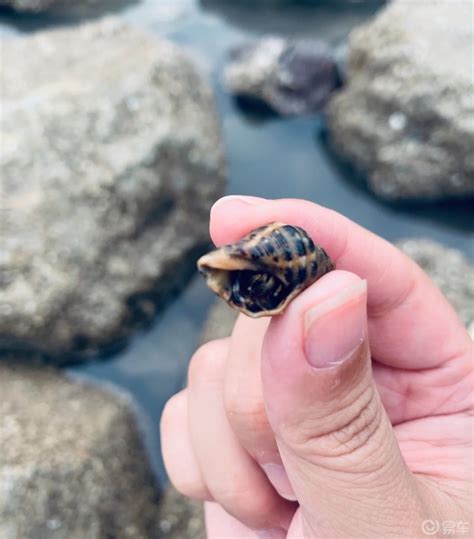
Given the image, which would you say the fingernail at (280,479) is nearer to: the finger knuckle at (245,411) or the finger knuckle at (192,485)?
the finger knuckle at (245,411)

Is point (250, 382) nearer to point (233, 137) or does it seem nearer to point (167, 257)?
point (167, 257)

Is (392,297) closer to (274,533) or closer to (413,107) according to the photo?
(274,533)

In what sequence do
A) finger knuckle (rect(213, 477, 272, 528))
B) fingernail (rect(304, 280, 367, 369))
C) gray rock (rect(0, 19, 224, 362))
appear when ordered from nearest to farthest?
fingernail (rect(304, 280, 367, 369)) < finger knuckle (rect(213, 477, 272, 528)) < gray rock (rect(0, 19, 224, 362))

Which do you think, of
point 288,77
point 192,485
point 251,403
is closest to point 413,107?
point 288,77

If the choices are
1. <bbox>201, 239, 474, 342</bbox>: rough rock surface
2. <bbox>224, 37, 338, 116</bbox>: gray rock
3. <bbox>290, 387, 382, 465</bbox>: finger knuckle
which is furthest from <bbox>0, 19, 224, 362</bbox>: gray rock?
<bbox>290, 387, 382, 465</bbox>: finger knuckle

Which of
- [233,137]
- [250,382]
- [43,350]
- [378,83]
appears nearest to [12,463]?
[43,350]

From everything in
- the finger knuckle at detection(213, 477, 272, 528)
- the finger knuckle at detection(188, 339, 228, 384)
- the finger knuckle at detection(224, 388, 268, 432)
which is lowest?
the finger knuckle at detection(213, 477, 272, 528)

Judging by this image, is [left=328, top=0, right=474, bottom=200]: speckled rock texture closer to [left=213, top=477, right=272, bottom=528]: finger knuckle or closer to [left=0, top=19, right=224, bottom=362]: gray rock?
[left=0, top=19, right=224, bottom=362]: gray rock
